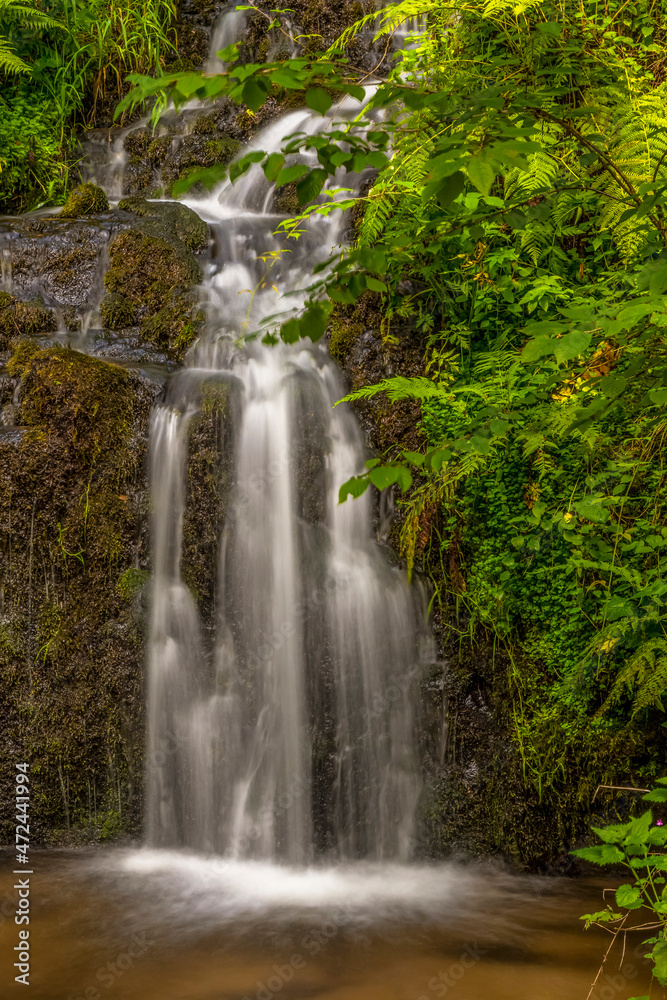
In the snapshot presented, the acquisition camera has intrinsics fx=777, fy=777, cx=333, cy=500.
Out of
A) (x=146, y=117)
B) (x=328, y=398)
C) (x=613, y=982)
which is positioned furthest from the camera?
(x=146, y=117)

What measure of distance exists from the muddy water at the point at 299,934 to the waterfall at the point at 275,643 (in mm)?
282

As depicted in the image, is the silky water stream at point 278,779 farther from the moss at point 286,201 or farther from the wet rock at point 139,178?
the wet rock at point 139,178

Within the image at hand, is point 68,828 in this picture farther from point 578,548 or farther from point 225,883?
point 578,548

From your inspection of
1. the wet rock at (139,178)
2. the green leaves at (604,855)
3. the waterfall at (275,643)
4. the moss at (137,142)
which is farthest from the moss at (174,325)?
the green leaves at (604,855)

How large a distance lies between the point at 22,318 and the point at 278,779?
389 centimetres

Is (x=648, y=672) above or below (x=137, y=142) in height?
below

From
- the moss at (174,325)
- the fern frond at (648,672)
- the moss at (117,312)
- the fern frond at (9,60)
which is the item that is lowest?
the fern frond at (648,672)

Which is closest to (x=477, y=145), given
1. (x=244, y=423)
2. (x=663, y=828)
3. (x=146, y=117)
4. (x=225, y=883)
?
(x=663, y=828)

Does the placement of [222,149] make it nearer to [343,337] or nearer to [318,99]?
[343,337]

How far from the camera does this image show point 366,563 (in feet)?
15.5

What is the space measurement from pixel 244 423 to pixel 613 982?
137 inches

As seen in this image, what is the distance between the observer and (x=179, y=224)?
21.3 feet

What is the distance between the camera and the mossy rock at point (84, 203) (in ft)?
22.1

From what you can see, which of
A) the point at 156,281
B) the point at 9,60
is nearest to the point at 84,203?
the point at 156,281
